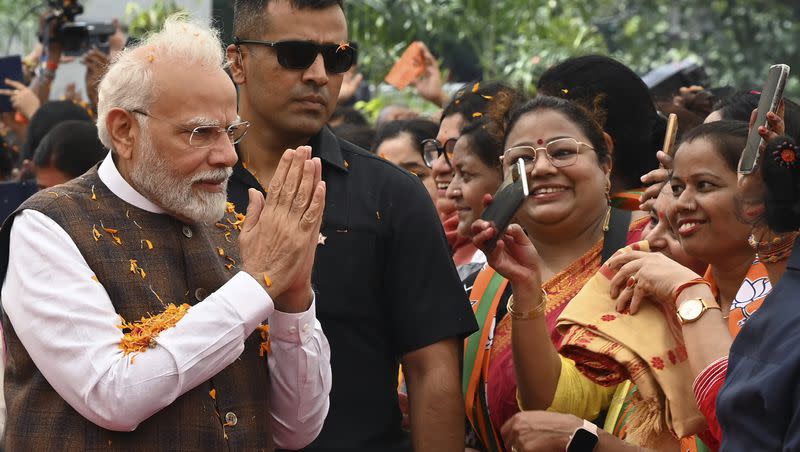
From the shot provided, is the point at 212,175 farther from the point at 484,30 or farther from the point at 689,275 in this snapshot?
the point at 484,30

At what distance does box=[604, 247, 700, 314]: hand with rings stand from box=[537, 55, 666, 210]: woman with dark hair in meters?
0.95

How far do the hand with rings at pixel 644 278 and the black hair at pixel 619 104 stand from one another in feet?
3.49

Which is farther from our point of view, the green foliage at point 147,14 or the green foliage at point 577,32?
the green foliage at point 577,32

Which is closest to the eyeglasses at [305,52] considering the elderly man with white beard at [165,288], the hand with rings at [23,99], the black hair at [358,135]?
the elderly man with white beard at [165,288]

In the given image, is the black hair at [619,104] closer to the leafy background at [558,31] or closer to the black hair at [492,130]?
the black hair at [492,130]

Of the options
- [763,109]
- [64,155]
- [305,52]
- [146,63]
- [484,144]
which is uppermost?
[763,109]

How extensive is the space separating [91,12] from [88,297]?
36.0 ft

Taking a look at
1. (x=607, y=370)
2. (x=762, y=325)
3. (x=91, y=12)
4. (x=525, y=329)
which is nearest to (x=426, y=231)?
(x=525, y=329)

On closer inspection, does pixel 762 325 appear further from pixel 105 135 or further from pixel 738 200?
pixel 105 135

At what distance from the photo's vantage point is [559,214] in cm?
417

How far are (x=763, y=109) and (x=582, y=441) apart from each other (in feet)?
3.93

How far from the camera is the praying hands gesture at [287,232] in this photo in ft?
10.2

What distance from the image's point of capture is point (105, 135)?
3.27 meters

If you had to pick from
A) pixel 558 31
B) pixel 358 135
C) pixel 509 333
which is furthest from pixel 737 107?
pixel 558 31
